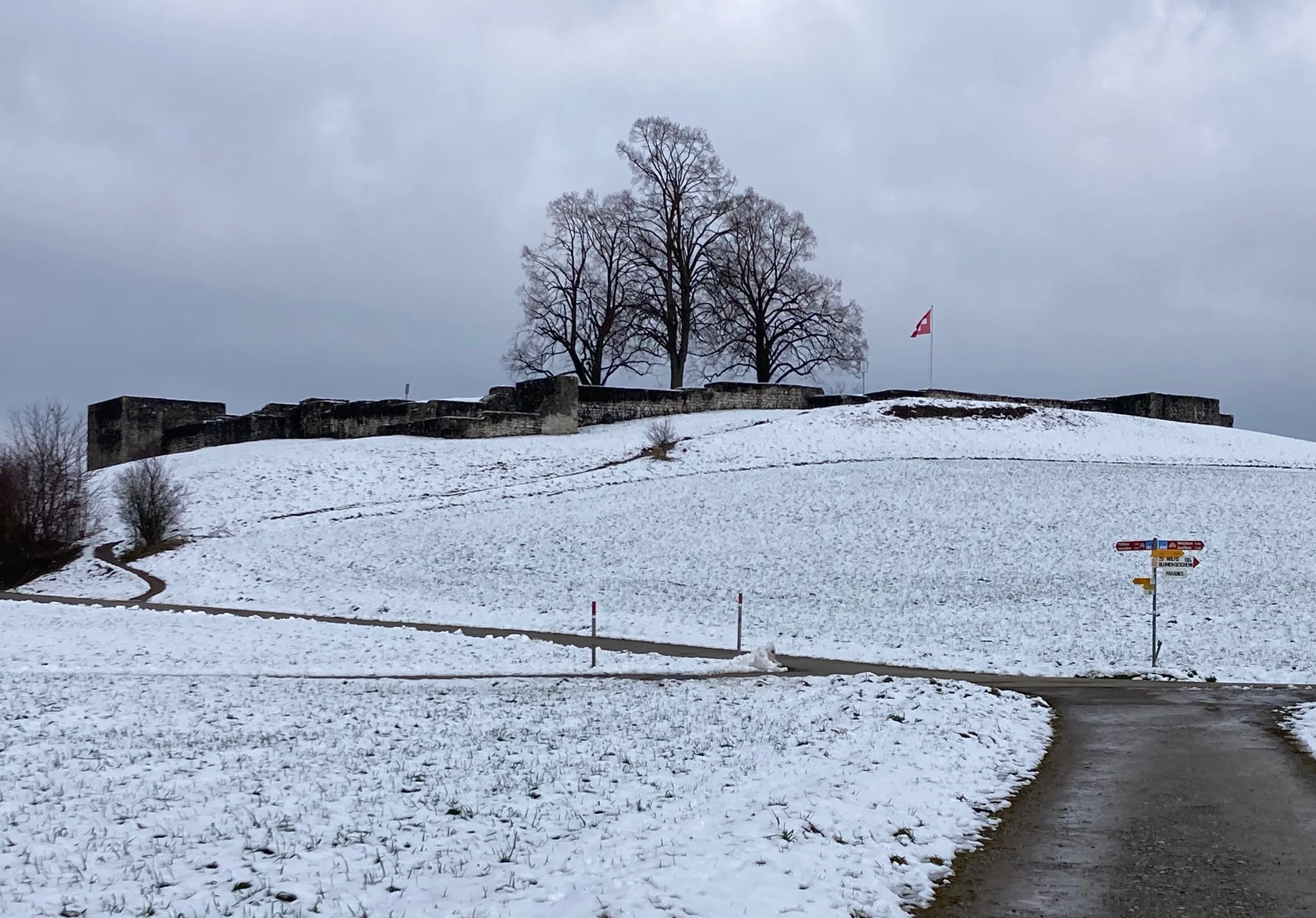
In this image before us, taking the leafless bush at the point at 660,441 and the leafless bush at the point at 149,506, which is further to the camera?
the leafless bush at the point at 660,441

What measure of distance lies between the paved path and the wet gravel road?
0.01m

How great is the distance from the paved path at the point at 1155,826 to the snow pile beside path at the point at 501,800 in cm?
36

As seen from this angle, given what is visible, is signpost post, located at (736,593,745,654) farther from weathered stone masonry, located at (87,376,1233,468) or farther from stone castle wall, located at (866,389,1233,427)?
stone castle wall, located at (866,389,1233,427)

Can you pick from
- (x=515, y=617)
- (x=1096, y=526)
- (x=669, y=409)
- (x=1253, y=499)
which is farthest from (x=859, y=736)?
(x=669, y=409)

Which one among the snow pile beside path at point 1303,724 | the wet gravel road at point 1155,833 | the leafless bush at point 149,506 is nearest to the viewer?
the wet gravel road at point 1155,833

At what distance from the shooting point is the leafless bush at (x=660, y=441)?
41844 millimetres

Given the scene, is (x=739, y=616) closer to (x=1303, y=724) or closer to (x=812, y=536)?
(x=1303, y=724)

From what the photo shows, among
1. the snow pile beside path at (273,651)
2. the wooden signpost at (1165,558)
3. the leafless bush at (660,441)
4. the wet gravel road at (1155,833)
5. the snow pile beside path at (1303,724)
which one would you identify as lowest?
the snow pile beside path at (273,651)

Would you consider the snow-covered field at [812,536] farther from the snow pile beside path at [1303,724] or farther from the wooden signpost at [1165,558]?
the snow pile beside path at [1303,724]

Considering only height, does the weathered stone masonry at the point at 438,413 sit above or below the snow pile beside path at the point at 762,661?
above

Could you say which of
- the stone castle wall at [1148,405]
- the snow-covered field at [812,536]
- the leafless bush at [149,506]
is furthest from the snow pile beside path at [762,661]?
the stone castle wall at [1148,405]

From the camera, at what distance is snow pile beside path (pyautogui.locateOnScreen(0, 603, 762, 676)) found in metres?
17.1

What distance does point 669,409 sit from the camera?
50.6 meters

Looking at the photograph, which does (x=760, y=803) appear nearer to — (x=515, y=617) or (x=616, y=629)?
(x=616, y=629)
